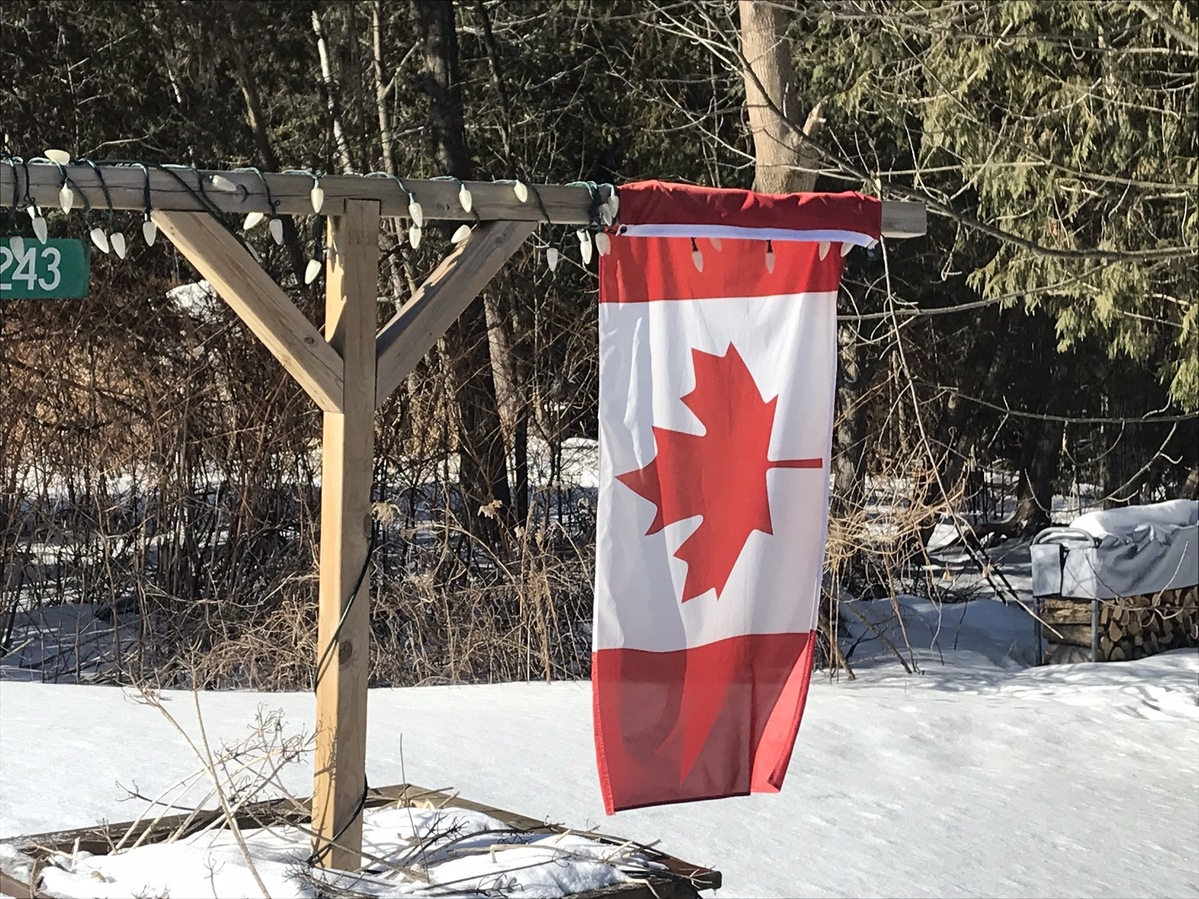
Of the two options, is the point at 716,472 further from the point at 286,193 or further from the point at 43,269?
the point at 43,269

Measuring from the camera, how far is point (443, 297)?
12.7 feet

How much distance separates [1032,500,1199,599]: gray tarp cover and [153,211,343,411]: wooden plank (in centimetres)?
901

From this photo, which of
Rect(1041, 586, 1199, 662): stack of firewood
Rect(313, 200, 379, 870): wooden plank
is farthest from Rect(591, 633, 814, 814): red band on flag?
Rect(1041, 586, 1199, 662): stack of firewood

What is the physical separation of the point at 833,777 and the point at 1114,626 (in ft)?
18.5

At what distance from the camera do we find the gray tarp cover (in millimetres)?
11547

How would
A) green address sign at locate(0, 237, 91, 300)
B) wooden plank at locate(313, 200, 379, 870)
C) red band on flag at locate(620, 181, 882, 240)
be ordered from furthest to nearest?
1. red band on flag at locate(620, 181, 882, 240)
2. wooden plank at locate(313, 200, 379, 870)
3. green address sign at locate(0, 237, 91, 300)

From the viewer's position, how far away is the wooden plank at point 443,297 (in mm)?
3796

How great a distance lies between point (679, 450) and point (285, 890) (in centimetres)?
148

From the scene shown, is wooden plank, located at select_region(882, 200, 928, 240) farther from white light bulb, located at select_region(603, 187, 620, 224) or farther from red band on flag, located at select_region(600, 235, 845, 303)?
white light bulb, located at select_region(603, 187, 620, 224)

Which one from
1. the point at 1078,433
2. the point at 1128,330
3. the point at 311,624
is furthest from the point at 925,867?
the point at 1078,433

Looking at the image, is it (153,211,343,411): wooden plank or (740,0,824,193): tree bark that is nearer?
(153,211,343,411): wooden plank

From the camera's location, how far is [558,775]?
6547 mm

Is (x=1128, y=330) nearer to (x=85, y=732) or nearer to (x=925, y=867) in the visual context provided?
(x=925, y=867)

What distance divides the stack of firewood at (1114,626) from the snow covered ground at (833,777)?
2.56 meters
